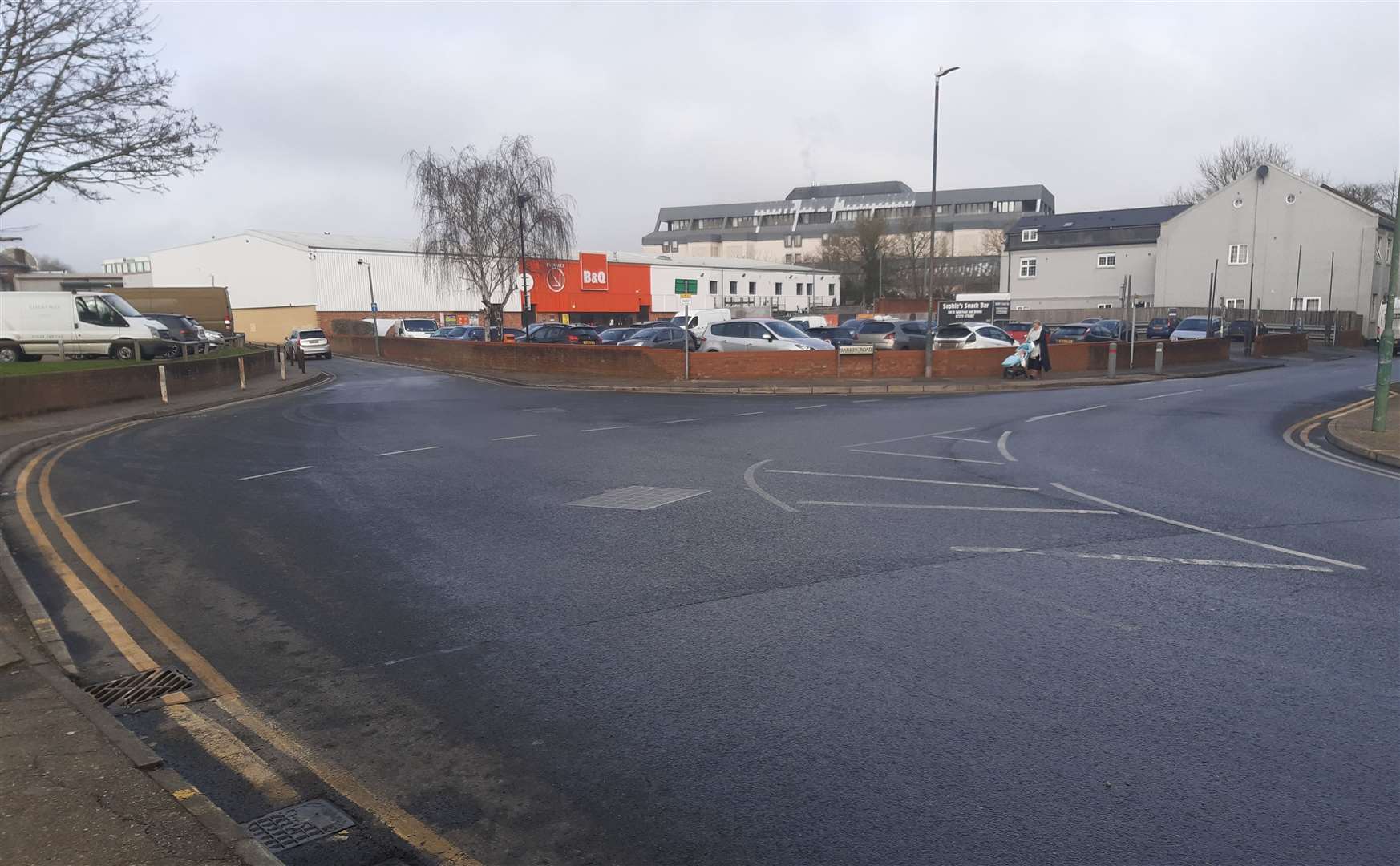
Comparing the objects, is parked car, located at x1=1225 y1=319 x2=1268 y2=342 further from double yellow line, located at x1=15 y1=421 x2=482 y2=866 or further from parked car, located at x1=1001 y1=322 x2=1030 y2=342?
double yellow line, located at x1=15 y1=421 x2=482 y2=866

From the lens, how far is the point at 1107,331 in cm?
4500

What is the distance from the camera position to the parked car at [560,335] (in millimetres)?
43906

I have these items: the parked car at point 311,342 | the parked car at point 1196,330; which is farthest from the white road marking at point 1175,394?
the parked car at point 311,342

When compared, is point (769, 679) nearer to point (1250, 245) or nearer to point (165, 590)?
point (165, 590)

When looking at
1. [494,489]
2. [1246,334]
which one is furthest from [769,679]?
[1246,334]

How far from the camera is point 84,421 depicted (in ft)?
62.2

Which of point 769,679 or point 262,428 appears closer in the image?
point 769,679

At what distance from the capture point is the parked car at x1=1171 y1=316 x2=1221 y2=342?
45.0 m

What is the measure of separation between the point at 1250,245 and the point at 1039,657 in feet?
215

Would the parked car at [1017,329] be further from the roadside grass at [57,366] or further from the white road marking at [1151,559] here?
the white road marking at [1151,559]

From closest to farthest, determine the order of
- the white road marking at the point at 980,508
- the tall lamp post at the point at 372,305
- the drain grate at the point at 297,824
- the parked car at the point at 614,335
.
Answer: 1. the drain grate at the point at 297,824
2. the white road marking at the point at 980,508
3. the parked car at the point at 614,335
4. the tall lamp post at the point at 372,305

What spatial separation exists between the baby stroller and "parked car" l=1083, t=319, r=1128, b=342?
1382 cm

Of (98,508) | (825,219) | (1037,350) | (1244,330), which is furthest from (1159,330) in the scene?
(825,219)

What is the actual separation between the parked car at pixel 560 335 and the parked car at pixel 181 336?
13.0m
